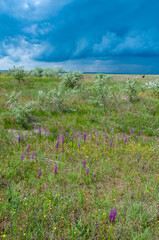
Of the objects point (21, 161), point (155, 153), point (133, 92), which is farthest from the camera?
point (133, 92)

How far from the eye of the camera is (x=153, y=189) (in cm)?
277

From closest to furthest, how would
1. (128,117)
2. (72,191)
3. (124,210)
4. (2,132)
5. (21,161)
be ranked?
(124,210), (72,191), (21,161), (2,132), (128,117)

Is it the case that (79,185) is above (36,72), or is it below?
below

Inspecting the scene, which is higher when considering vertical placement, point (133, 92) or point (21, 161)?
point (133, 92)

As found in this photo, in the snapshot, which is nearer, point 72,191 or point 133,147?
point 72,191

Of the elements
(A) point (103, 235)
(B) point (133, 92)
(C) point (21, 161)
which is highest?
(B) point (133, 92)

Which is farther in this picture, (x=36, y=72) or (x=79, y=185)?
(x=36, y=72)

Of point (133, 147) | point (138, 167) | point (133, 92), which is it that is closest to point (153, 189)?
point (138, 167)

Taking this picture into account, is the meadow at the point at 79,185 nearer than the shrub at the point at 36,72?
Yes

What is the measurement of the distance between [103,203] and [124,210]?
1.05 feet

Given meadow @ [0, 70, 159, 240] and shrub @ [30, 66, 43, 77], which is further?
shrub @ [30, 66, 43, 77]

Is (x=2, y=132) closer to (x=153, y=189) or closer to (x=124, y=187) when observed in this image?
(x=124, y=187)

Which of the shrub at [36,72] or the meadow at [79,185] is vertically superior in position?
the shrub at [36,72]

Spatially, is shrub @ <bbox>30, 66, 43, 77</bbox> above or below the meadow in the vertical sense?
above
